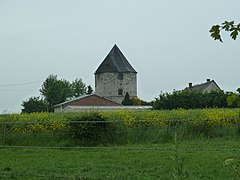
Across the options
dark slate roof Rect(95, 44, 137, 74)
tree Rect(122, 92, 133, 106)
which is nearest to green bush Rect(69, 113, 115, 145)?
tree Rect(122, 92, 133, 106)

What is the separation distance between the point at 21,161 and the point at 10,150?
3.06m

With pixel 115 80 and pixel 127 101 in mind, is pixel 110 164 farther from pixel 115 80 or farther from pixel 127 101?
pixel 115 80

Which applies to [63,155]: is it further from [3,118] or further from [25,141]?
[3,118]

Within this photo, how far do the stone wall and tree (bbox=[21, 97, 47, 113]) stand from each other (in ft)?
29.5

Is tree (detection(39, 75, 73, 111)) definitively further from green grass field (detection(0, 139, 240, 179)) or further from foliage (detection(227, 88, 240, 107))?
foliage (detection(227, 88, 240, 107))

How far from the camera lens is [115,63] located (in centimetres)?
6762

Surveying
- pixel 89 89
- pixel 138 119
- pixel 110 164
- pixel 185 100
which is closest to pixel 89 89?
pixel 89 89

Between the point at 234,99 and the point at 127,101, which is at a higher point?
the point at 127,101

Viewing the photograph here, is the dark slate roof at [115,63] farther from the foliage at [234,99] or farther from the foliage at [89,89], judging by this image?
the foliage at [234,99]

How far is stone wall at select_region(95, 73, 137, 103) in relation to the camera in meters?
66.3

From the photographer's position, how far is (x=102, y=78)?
Result: 66.9 meters

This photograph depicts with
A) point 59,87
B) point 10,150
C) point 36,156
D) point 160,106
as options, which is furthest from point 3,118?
point 59,87

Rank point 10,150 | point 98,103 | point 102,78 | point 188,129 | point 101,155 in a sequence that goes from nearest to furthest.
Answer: point 101,155, point 10,150, point 188,129, point 98,103, point 102,78

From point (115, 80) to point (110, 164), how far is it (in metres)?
57.3
